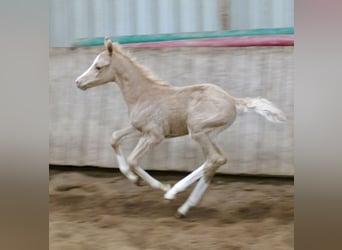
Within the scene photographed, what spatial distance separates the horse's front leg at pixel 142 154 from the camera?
3.58 m

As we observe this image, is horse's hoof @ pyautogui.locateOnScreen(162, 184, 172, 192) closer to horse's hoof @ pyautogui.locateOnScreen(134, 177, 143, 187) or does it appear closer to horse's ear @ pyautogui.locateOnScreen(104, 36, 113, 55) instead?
horse's hoof @ pyautogui.locateOnScreen(134, 177, 143, 187)

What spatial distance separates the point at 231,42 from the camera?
354cm

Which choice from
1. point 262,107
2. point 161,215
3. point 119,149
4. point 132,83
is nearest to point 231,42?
point 262,107

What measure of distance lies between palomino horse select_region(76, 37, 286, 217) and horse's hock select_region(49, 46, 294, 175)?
0.05 meters

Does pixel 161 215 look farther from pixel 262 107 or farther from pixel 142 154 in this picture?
pixel 262 107

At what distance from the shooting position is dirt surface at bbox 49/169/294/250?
342 cm

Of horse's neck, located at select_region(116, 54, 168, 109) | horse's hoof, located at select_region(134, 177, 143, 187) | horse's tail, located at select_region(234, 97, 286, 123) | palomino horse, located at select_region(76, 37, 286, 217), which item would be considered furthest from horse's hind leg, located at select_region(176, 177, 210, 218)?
horse's neck, located at select_region(116, 54, 168, 109)

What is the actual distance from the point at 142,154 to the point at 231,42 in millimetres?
957

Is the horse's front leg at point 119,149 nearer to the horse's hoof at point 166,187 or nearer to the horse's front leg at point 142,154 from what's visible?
the horse's front leg at point 142,154

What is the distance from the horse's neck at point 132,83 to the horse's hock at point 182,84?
6 centimetres
